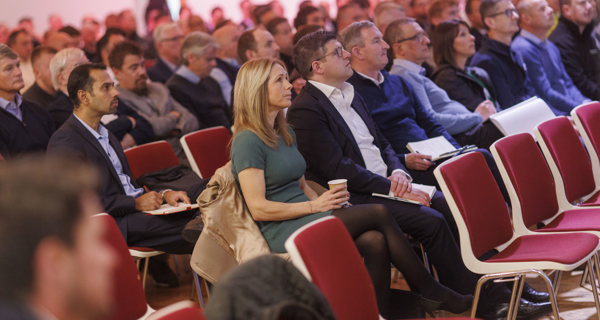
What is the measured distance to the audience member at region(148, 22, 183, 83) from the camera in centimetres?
647

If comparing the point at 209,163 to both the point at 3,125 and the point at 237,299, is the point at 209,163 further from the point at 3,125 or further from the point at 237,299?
the point at 237,299

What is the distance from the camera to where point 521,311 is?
3.08m

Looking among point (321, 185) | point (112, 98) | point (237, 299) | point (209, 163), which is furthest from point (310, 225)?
point (209, 163)

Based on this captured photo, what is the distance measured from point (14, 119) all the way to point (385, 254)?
99.6 inches

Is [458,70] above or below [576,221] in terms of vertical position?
above

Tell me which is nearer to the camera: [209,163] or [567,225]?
[567,225]

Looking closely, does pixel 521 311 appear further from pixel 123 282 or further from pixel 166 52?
pixel 166 52

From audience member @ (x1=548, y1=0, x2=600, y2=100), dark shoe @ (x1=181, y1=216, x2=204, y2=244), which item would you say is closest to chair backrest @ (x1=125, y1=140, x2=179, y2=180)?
dark shoe @ (x1=181, y1=216, x2=204, y2=244)

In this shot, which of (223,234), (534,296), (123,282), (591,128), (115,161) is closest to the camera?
(123,282)

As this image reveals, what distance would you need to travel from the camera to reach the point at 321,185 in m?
3.39

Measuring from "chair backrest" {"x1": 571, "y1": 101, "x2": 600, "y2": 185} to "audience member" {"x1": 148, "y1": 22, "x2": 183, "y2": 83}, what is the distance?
3.79m

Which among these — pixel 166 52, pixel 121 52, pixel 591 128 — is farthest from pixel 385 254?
pixel 166 52

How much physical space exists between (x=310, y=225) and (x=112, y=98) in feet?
6.29

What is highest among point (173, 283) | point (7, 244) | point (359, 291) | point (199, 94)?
point (7, 244)
